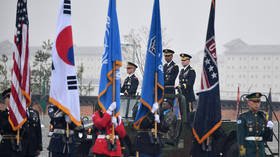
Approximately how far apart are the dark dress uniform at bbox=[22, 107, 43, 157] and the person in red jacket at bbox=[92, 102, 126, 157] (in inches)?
44.5

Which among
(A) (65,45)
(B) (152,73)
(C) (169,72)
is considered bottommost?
(C) (169,72)

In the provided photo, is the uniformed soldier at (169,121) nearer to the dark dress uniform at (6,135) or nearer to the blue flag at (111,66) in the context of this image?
the blue flag at (111,66)

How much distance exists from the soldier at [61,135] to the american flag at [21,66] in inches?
22.7

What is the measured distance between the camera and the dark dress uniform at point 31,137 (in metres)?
15.1

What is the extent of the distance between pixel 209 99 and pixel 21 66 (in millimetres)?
3481

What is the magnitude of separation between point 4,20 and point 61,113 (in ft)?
513

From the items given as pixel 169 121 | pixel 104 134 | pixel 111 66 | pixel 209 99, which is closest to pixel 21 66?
pixel 111 66

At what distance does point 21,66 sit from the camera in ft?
49.7

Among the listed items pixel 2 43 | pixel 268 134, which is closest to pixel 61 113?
pixel 268 134

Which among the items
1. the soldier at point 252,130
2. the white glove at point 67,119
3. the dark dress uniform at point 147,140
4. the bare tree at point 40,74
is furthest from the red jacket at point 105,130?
the bare tree at point 40,74

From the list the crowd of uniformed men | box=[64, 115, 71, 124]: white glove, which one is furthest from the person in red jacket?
box=[64, 115, 71, 124]: white glove

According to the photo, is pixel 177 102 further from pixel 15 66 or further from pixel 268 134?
pixel 15 66

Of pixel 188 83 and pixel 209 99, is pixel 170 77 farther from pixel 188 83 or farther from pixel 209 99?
pixel 209 99

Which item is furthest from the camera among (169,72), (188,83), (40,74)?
(40,74)
